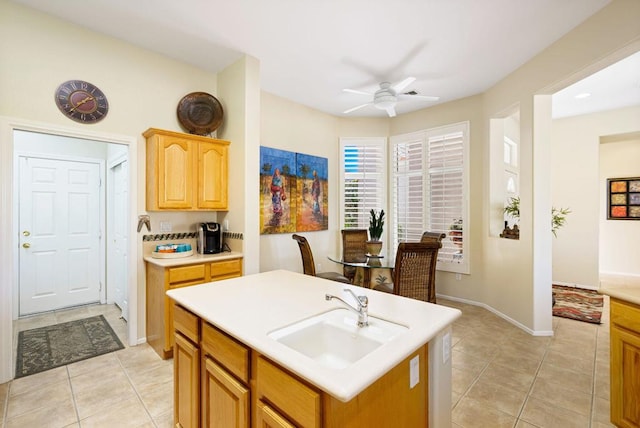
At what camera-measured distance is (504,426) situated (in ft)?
6.34

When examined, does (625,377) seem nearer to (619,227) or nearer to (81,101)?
(81,101)

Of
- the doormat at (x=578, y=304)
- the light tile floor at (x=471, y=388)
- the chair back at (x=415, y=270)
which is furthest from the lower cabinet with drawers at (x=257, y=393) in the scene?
the doormat at (x=578, y=304)

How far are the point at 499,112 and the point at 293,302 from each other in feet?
12.6

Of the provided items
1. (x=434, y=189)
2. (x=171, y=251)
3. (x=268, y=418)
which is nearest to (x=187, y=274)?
(x=171, y=251)

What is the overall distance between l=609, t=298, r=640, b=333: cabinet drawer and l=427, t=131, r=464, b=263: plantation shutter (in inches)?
104

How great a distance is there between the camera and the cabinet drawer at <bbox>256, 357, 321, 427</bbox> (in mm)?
922

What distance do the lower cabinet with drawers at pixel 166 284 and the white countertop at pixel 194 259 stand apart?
4 cm

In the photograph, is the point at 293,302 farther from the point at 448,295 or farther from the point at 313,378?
the point at 448,295

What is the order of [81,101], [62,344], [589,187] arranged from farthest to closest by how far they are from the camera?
[589,187], [62,344], [81,101]

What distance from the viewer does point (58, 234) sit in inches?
161

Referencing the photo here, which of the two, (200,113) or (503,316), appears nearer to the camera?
(200,113)

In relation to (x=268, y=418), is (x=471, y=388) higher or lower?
lower

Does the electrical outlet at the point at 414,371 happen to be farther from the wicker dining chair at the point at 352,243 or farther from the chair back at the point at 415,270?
the wicker dining chair at the point at 352,243

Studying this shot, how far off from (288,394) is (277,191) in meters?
3.43
